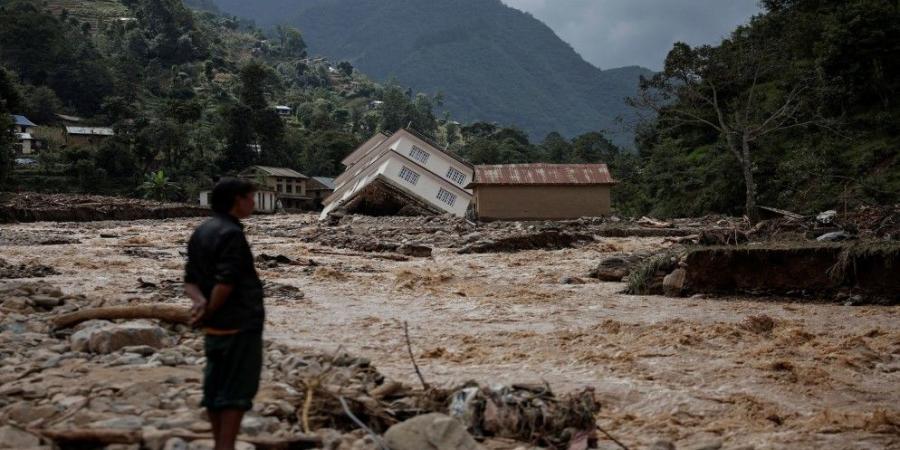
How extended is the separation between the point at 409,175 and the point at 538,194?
32.6ft

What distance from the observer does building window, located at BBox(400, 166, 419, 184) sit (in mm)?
44156

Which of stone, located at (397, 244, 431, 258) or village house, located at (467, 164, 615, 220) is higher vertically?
village house, located at (467, 164, 615, 220)

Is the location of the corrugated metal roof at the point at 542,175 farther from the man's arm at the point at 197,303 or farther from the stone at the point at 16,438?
the man's arm at the point at 197,303

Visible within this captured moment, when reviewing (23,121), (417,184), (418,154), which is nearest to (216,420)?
(417,184)

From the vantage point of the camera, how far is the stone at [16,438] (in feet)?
14.4

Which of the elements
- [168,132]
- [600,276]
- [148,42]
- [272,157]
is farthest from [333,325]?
[148,42]

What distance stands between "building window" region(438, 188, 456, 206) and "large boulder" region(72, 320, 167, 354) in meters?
37.0

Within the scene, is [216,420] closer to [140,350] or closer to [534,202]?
[140,350]

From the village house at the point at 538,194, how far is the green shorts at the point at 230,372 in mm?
32662

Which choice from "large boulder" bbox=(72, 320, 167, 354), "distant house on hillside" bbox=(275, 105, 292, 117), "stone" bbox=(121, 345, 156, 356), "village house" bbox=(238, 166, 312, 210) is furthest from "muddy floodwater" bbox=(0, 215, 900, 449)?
"distant house on hillside" bbox=(275, 105, 292, 117)

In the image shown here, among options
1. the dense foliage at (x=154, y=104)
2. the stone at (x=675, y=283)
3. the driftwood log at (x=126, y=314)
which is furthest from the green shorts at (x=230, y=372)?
the dense foliage at (x=154, y=104)

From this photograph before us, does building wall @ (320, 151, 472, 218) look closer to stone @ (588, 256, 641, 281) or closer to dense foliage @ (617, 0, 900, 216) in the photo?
dense foliage @ (617, 0, 900, 216)

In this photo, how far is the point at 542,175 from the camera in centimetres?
3744

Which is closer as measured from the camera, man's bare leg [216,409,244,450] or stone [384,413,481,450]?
man's bare leg [216,409,244,450]
